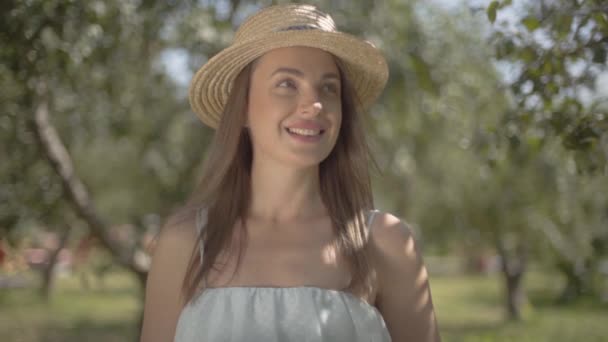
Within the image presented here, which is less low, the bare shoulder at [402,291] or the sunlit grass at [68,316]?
the bare shoulder at [402,291]

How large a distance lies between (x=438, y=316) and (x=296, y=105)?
15.5 m

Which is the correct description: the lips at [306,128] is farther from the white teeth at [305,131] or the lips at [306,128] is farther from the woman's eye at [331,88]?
the woman's eye at [331,88]

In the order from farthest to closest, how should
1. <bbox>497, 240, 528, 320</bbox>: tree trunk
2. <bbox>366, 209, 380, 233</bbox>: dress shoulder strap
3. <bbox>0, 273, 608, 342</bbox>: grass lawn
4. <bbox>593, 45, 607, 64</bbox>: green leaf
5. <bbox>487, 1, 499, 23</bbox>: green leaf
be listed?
1. <bbox>497, 240, 528, 320</bbox>: tree trunk
2. <bbox>0, 273, 608, 342</bbox>: grass lawn
3. <bbox>593, 45, 607, 64</bbox>: green leaf
4. <bbox>487, 1, 499, 23</bbox>: green leaf
5. <bbox>366, 209, 380, 233</bbox>: dress shoulder strap

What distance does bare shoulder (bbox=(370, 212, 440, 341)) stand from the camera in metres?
2.31

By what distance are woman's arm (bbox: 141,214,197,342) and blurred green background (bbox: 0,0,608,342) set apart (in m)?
0.77

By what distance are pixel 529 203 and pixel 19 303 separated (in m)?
12.4

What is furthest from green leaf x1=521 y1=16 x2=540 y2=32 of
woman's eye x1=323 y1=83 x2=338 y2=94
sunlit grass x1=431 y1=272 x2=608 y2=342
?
sunlit grass x1=431 y1=272 x2=608 y2=342

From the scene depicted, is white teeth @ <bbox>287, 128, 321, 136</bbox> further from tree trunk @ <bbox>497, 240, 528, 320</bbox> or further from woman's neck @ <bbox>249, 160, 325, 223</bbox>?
tree trunk @ <bbox>497, 240, 528, 320</bbox>

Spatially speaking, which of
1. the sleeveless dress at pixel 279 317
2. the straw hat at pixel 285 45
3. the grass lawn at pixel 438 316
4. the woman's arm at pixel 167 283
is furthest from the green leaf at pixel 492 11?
the grass lawn at pixel 438 316

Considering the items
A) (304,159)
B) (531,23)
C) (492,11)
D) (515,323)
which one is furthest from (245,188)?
(515,323)

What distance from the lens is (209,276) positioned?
2270 mm

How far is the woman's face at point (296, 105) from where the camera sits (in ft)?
7.44

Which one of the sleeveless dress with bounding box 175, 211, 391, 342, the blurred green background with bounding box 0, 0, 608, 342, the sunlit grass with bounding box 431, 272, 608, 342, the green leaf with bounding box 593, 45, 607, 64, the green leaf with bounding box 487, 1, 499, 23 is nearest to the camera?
the sleeveless dress with bounding box 175, 211, 391, 342

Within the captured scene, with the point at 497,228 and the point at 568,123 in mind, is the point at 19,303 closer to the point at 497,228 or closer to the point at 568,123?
the point at 497,228
